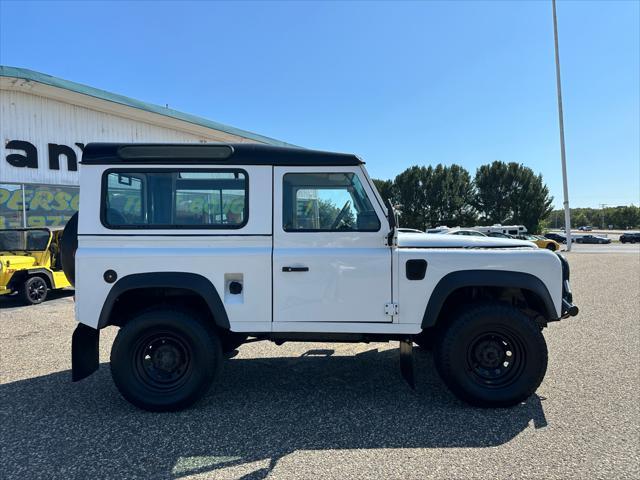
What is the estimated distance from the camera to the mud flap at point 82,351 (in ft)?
12.0

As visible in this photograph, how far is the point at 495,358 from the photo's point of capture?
3611 mm

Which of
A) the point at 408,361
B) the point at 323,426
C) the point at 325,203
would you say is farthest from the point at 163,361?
the point at 408,361

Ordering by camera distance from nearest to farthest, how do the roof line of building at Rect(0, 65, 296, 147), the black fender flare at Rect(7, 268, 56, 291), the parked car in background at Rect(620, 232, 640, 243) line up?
the black fender flare at Rect(7, 268, 56, 291) → the roof line of building at Rect(0, 65, 296, 147) → the parked car in background at Rect(620, 232, 640, 243)

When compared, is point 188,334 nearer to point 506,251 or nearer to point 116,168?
point 116,168

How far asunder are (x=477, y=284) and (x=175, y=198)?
8.98ft

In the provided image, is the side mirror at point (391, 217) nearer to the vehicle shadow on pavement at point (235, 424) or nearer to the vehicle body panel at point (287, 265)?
the vehicle body panel at point (287, 265)

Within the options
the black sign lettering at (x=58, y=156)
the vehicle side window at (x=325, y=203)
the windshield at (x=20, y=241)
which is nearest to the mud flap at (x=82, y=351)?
the vehicle side window at (x=325, y=203)

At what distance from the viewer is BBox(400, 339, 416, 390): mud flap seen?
12.0 ft

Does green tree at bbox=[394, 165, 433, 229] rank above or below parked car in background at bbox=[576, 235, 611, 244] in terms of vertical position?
above

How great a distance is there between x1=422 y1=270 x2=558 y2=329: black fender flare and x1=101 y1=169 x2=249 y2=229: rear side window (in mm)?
1782

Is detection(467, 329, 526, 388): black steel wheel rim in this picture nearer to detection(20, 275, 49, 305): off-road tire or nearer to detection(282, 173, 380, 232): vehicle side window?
detection(282, 173, 380, 232): vehicle side window

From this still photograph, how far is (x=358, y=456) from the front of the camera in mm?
2869

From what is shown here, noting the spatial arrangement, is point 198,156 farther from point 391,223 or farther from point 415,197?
point 415,197

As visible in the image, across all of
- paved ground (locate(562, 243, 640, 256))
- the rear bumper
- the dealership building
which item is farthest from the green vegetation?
the rear bumper
